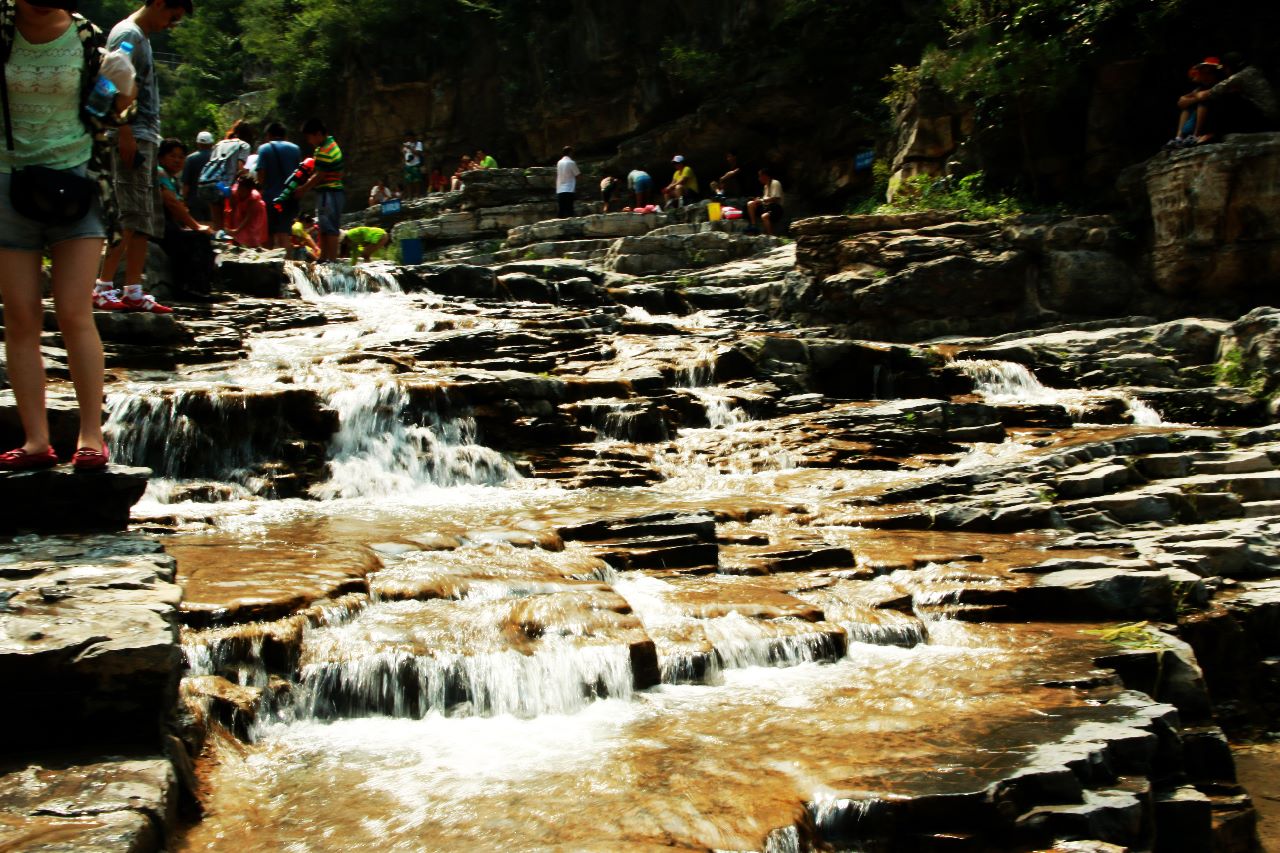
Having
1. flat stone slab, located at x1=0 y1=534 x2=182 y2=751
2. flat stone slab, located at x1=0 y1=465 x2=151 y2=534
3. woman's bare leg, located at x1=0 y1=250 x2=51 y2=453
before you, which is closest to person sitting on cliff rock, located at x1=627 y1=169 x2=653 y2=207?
flat stone slab, located at x1=0 y1=465 x2=151 y2=534

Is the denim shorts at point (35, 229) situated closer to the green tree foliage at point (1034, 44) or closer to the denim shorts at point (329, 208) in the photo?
the denim shorts at point (329, 208)

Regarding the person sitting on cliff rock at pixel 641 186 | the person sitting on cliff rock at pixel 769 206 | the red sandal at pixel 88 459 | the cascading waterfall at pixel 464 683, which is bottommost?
the cascading waterfall at pixel 464 683

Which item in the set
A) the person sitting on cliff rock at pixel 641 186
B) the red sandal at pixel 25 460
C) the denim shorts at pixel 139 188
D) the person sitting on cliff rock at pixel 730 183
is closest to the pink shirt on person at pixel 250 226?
the person sitting on cliff rock at pixel 641 186

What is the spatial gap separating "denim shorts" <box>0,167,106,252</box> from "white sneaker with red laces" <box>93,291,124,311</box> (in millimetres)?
6628

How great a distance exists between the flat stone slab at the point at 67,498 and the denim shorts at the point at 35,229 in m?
0.97

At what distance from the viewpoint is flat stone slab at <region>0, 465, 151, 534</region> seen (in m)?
4.65

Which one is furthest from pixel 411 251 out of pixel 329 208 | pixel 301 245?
pixel 329 208

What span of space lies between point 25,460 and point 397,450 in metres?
5.52

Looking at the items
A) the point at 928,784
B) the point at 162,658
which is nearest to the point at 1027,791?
the point at 928,784

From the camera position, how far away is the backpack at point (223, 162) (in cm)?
1530

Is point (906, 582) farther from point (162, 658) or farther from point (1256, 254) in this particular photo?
point (1256, 254)

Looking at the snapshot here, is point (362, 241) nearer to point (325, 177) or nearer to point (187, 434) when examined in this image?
point (325, 177)

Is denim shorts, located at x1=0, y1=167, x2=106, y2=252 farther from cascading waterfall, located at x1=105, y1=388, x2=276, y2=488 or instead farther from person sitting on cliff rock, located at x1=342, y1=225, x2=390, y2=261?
person sitting on cliff rock, located at x1=342, y1=225, x2=390, y2=261

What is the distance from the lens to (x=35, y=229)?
4320mm
